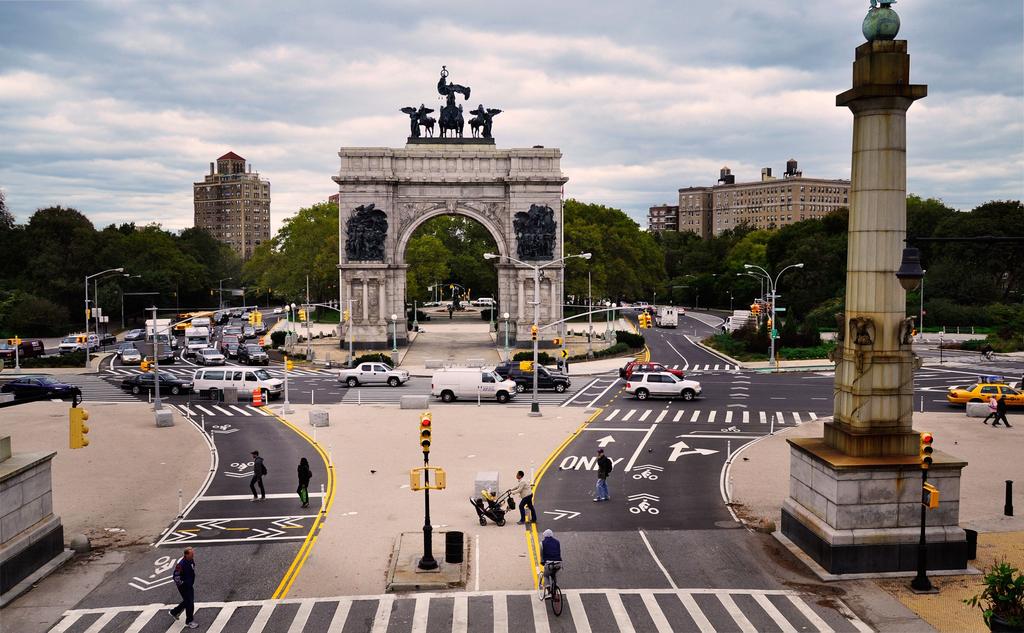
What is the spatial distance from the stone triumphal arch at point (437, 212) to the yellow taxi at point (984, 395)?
114ft

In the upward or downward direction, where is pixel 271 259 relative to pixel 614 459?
upward

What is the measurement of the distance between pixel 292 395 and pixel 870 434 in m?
36.3

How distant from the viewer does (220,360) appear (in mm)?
62406

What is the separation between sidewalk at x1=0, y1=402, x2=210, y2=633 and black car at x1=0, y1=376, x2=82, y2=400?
9.71ft

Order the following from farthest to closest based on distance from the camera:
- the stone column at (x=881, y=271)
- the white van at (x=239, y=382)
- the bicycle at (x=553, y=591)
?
the white van at (x=239, y=382) < the stone column at (x=881, y=271) < the bicycle at (x=553, y=591)

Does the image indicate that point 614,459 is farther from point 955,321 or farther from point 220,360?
point 955,321

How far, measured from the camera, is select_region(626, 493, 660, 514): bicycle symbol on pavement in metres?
24.1

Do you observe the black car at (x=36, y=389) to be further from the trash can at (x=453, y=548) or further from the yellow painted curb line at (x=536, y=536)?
the trash can at (x=453, y=548)

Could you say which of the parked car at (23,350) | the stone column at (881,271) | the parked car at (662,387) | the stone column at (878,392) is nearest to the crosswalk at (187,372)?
the parked car at (23,350)

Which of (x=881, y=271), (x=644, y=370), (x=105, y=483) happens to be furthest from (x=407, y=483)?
(x=644, y=370)

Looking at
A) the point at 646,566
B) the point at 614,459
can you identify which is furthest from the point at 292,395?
the point at 646,566

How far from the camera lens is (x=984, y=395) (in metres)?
42.8

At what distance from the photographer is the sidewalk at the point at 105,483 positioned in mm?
18281

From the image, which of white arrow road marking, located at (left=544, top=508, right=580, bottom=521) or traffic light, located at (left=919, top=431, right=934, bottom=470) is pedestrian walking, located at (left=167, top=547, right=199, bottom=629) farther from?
traffic light, located at (left=919, top=431, right=934, bottom=470)
